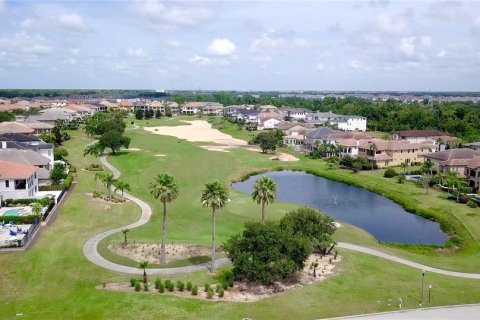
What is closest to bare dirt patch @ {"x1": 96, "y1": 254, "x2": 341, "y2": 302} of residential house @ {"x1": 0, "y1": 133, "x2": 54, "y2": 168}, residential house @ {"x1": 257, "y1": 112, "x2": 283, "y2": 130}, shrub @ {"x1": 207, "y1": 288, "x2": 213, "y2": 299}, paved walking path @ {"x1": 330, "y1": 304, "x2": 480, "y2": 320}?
shrub @ {"x1": 207, "y1": 288, "x2": 213, "y2": 299}

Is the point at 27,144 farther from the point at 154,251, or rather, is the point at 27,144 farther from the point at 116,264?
the point at 116,264

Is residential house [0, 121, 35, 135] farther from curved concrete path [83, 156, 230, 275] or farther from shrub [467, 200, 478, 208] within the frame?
shrub [467, 200, 478, 208]

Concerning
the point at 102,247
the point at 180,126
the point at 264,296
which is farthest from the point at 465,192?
the point at 180,126

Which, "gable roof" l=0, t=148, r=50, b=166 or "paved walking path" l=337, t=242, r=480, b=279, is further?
→ "gable roof" l=0, t=148, r=50, b=166

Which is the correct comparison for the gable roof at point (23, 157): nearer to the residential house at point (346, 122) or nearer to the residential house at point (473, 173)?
the residential house at point (473, 173)

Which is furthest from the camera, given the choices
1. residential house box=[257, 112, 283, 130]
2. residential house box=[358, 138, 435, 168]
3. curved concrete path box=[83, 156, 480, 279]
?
residential house box=[257, 112, 283, 130]

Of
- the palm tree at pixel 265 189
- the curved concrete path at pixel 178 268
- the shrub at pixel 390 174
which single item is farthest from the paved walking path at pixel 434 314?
the shrub at pixel 390 174

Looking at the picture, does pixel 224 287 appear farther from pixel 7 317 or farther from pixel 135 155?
pixel 135 155
